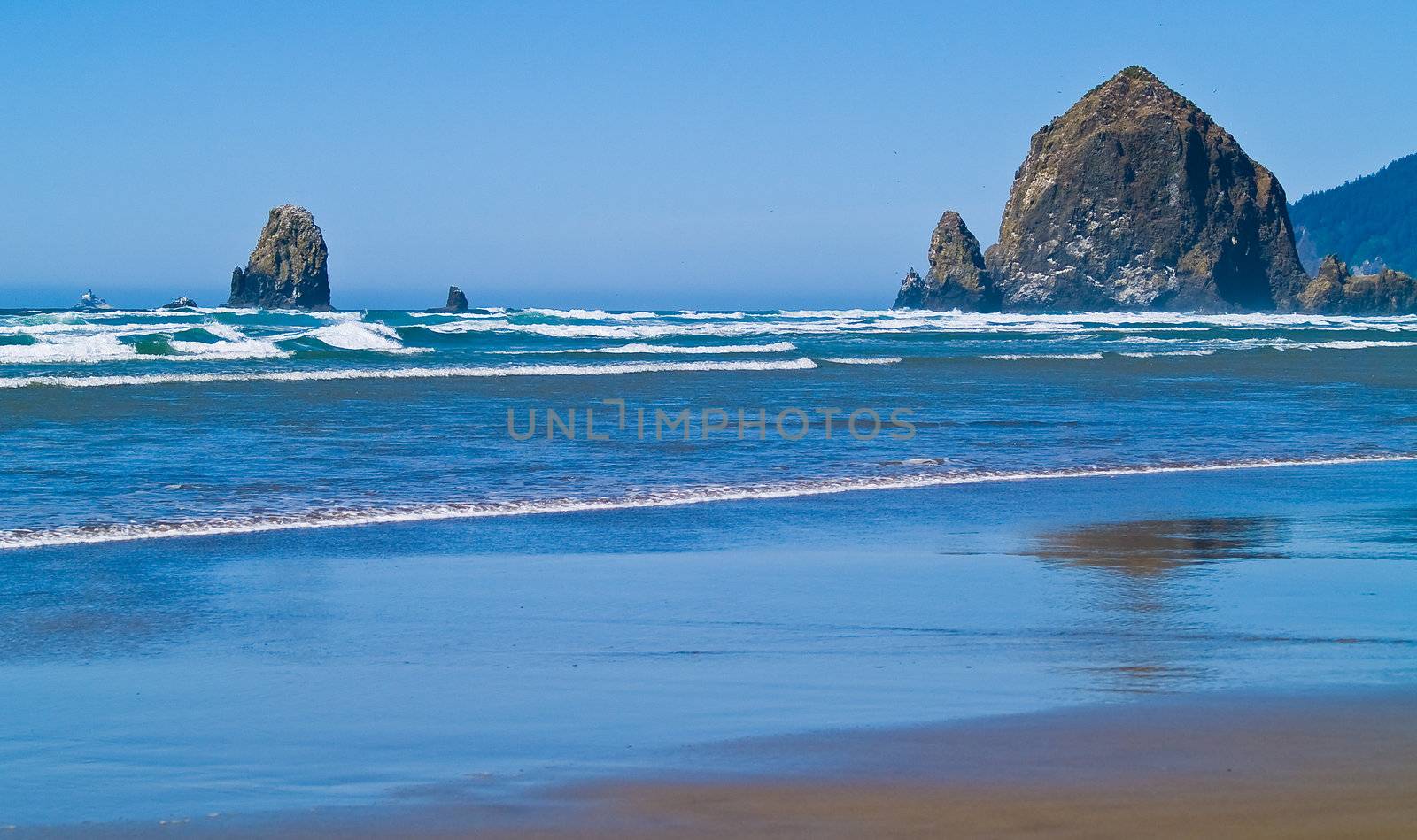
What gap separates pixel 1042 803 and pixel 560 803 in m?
1.38

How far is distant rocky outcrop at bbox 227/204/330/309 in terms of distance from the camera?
73188 mm

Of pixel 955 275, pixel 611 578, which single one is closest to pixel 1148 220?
pixel 955 275

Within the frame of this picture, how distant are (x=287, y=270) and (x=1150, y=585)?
239 feet

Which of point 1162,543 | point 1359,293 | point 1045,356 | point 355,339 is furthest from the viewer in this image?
point 1359,293

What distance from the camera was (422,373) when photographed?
26.0 m

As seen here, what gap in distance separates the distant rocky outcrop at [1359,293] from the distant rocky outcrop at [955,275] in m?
24.0

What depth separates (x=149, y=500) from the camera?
9.24 metres

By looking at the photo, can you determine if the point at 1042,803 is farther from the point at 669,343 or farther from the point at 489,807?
the point at 669,343

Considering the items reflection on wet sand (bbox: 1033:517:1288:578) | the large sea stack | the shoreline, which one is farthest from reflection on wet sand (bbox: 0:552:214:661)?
the large sea stack

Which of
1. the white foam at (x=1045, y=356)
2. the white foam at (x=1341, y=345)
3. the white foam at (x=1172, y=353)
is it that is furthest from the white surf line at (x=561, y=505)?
the white foam at (x=1341, y=345)

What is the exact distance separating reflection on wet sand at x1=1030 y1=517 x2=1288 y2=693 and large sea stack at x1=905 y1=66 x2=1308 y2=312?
3545 inches

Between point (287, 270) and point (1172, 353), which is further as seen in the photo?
point (287, 270)

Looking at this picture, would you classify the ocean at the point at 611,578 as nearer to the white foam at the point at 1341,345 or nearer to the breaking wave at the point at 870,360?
the breaking wave at the point at 870,360

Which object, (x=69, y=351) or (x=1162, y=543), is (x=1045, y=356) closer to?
(x=69, y=351)
